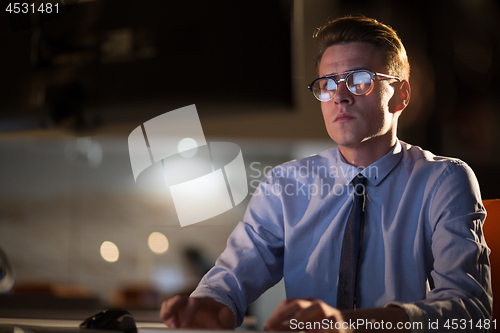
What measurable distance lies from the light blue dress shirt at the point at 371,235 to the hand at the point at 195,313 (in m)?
0.05

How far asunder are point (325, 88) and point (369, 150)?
0.84 feet

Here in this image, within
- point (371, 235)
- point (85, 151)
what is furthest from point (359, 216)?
point (85, 151)

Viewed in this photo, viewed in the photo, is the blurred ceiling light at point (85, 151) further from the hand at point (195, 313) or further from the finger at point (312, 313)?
the finger at point (312, 313)

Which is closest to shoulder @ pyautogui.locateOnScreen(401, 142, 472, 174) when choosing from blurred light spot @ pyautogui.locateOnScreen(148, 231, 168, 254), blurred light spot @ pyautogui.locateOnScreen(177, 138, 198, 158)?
blurred light spot @ pyautogui.locateOnScreen(177, 138, 198, 158)

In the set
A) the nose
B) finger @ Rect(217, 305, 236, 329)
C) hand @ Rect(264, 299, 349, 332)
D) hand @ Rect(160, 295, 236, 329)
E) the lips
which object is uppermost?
the nose

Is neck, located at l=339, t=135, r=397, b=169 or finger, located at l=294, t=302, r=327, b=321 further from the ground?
neck, located at l=339, t=135, r=397, b=169

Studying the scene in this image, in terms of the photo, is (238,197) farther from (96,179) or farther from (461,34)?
(461,34)

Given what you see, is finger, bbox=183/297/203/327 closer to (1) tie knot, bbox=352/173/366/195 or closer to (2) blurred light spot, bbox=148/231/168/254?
(1) tie knot, bbox=352/173/366/195

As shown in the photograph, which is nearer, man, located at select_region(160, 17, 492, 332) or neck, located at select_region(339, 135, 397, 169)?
man, located at select_region(160, 17, 492, 332)

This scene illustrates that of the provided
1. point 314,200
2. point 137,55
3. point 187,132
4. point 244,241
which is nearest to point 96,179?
point 187,132

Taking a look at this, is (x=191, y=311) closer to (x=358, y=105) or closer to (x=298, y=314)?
(x=298, y=314)

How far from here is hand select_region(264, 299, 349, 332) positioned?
56 centimetres

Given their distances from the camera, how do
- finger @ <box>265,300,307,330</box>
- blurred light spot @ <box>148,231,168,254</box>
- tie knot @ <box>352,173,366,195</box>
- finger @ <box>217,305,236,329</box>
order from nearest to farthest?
finger @ <box>265,300,307,330</box>, finger @ <box>217,305,236,329</box>, tie knot @ <box>352,173,366,195</box>, blurred light spot @ <box>148,231,168,254</box>

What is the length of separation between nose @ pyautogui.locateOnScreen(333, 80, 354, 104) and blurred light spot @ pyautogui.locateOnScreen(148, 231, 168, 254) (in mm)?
Result: 1317
